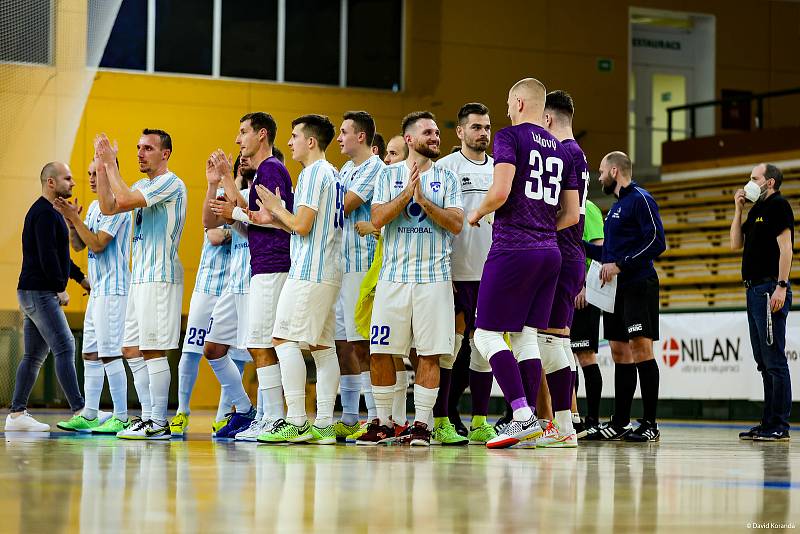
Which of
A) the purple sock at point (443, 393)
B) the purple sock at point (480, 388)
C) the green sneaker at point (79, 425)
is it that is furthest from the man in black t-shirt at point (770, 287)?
the green sneaker at point (79, 425)

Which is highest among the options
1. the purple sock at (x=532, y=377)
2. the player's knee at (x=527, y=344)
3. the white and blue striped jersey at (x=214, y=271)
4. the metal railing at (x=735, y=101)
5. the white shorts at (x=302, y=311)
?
the metal railing at (x=735, y=101)

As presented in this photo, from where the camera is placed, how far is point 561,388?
24.8 feet

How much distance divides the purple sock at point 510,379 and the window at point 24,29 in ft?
22.7

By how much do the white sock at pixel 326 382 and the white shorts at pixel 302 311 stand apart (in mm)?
174

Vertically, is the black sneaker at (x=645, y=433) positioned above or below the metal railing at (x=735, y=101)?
below

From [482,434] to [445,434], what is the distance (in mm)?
413

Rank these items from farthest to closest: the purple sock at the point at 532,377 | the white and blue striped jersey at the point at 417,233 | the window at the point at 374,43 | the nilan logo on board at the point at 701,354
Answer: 1. the window at the point at 374,43
2. the nilan logo on board at the point at 701,354
3. the white and blue striped jersey at the point at 417,233
4. the purple sock at the point at 532,377

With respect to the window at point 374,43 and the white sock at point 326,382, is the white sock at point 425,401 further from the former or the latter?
the window at point 374,43

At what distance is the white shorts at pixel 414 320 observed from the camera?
→ 7.21 m

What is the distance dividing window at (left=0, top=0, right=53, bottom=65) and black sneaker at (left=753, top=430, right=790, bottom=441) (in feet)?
25.7

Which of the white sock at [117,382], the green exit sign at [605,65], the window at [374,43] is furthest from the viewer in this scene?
the green exit sign at [605,65]

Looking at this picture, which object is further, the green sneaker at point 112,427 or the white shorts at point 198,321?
the white shorts at point 198,321

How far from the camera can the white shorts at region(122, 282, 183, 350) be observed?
793 centimetres

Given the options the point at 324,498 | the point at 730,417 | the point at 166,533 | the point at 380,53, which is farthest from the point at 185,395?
the point at 380,53
